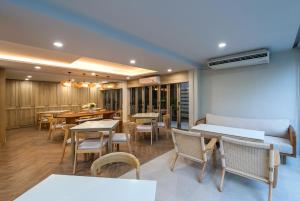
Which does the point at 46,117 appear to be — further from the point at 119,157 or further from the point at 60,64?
the point at 119,157

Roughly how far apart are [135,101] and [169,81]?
2573mm

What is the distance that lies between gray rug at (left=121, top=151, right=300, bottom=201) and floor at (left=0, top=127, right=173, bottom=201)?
2.04 feet

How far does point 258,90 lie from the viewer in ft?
13.1

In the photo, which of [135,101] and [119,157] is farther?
[135,101]

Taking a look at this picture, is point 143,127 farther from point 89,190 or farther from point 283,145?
point 89,190

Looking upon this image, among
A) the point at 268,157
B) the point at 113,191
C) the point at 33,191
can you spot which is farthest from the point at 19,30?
the point at 268,157

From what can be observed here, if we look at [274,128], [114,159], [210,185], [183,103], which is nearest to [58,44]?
[114,159]

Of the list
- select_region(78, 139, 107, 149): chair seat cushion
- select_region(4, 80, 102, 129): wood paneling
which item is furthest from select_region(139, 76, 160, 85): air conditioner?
select_region(4, 80, 102, 129): wood paneling

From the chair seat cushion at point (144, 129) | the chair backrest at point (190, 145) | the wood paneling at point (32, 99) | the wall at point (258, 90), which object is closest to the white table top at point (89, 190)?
the chair backrest at point (190, 145)

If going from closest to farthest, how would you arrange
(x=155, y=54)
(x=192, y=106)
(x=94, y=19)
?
(x=94, y=19)
(x=155, y=54)
(x=192, y=106)

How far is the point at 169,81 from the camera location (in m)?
6.27

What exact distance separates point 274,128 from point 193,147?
7.84 ft

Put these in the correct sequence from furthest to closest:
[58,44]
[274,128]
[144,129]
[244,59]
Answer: [144,129] < [244,59] < [274,128] < [58,44]

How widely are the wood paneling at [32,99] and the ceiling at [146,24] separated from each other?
6068 millimetres
